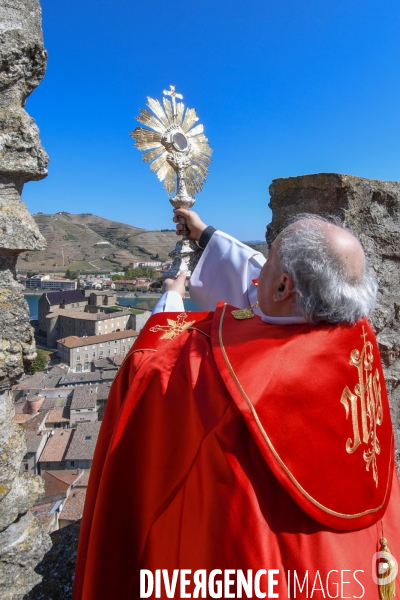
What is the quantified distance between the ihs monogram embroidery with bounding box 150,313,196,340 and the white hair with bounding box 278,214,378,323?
48cm

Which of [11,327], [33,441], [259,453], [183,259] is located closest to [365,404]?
[259,453]

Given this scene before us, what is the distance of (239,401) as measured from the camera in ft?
4.63

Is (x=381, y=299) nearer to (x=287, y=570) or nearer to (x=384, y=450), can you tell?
(x=384, y=450)

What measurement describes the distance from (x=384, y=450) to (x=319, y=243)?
910 millimetres

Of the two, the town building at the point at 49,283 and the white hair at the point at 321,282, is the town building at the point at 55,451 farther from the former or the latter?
the town building at the point at 49,283

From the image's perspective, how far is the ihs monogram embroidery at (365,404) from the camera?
1559mm

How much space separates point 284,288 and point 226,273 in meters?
Answer: 0.99

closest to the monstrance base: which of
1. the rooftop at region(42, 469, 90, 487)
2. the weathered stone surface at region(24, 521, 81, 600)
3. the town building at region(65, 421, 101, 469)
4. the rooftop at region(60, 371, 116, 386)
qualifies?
the weathered stone surface at region(24, 521, 81, 600)

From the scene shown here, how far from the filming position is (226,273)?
263 cm

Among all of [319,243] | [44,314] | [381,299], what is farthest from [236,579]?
[44,314]

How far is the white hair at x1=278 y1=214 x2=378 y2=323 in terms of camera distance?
1.55m

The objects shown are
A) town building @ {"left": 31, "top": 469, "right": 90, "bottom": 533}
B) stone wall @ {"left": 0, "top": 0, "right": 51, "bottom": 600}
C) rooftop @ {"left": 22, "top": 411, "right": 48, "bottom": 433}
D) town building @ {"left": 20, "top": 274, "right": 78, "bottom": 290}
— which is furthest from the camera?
town building @ {"left": 20, "top": 274, "right": 78, "bottom": 290}

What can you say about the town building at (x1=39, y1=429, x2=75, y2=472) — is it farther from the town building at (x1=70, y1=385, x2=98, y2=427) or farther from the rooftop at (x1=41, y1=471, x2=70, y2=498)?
the rooftop at (x1=41, y1=471, x2=70, y2=498)

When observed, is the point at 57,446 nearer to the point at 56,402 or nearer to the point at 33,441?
the point at 33,441
